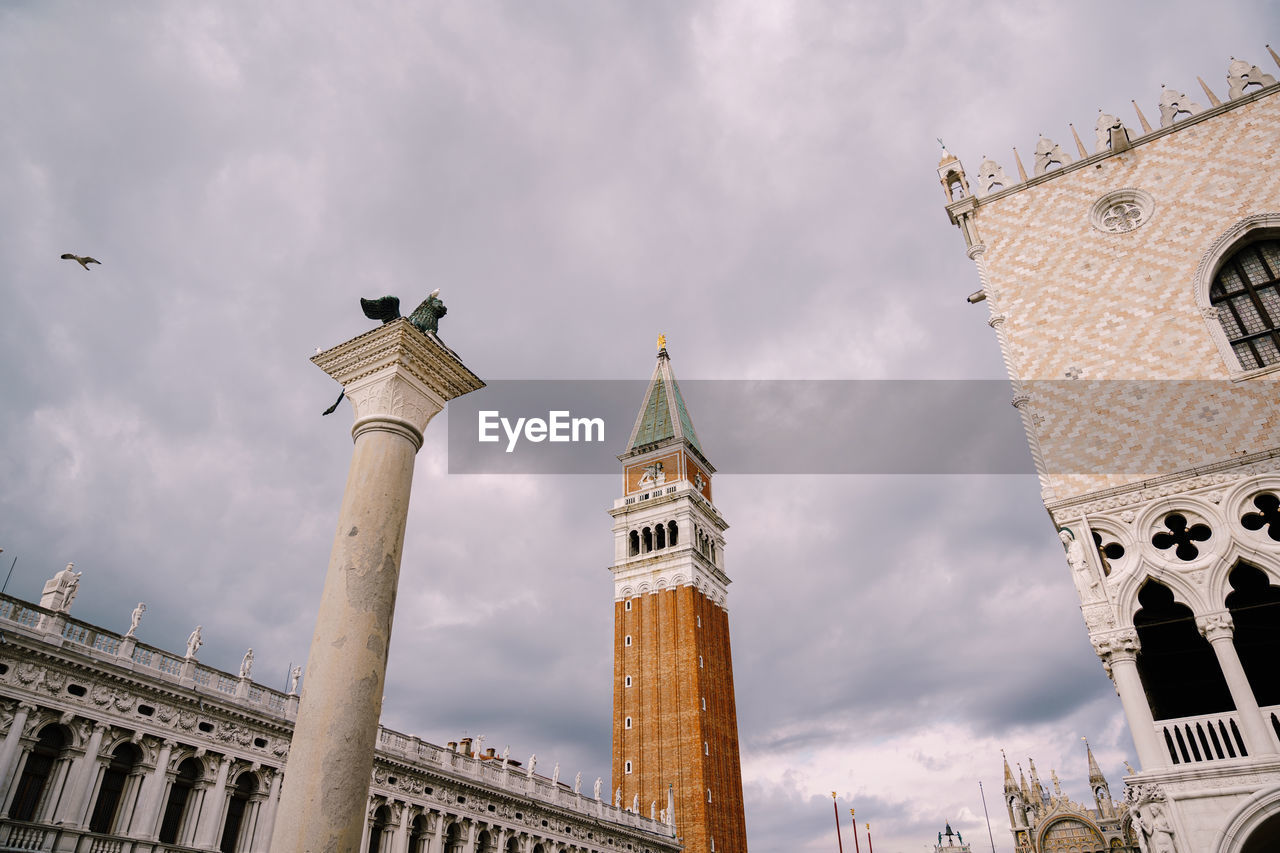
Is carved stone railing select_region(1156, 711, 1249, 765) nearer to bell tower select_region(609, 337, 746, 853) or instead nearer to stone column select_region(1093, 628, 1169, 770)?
stone column select_region(1093, 628, 1169, 770)

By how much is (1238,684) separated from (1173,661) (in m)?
4.97

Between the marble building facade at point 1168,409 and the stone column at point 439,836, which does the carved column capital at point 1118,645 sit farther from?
the stone column at point 439,836

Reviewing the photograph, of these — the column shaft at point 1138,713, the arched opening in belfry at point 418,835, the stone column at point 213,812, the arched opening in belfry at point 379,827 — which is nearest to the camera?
the column shaft at point 1138,713

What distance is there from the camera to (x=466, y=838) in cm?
3075

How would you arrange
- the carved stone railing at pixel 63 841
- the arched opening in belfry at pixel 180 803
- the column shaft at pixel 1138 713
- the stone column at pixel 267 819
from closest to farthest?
1. the column shaft at pixel 1138 713
2. the carved stone railing at pixel 63 841
3. the arched opening in belfry at pixel 180 803
4. the stone column at pixel 267 819

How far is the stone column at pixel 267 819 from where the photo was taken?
2280 centimetres

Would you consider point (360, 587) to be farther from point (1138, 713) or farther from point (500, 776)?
point (500, 776)

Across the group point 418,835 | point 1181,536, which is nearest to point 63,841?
point 418,835

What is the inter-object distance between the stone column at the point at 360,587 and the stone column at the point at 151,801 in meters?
17.7

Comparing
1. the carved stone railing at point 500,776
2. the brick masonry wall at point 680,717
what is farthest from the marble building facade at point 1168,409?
the brick masonry wall at point 680,717

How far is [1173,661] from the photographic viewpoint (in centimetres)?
1838

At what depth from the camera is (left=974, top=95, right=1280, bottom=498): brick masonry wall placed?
16391 millimetres

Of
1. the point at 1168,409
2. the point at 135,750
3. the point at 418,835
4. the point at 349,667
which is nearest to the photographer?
the point at 349,667

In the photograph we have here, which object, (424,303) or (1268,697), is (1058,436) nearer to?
(1268,697)
